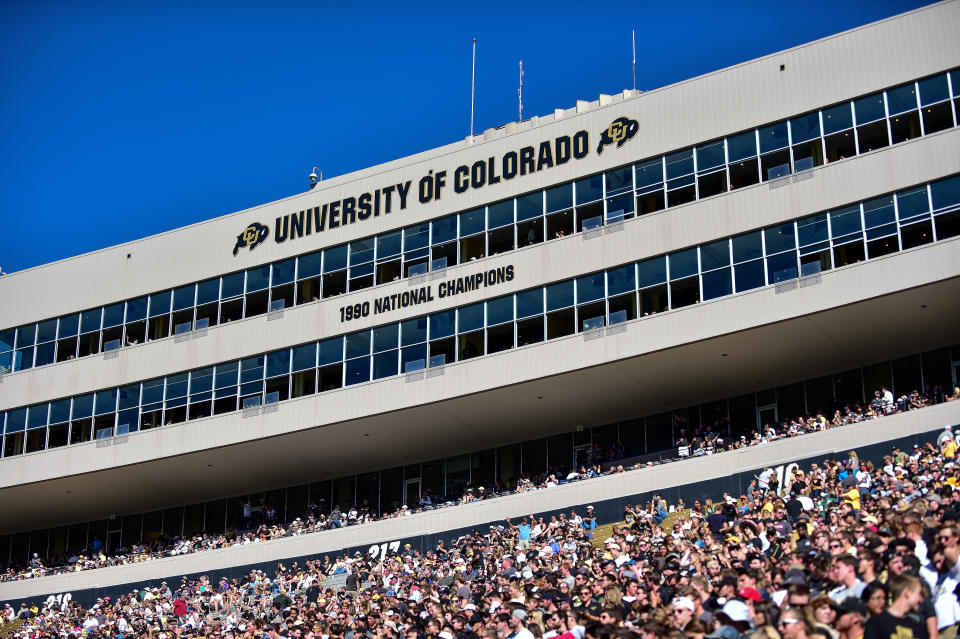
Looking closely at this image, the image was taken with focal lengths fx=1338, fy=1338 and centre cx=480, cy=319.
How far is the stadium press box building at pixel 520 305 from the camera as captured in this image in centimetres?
3250

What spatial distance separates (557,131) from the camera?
37.0m

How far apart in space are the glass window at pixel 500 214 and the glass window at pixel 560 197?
1.17m

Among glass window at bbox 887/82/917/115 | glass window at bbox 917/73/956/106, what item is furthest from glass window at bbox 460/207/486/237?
glass window at bbox 917/73/956/106

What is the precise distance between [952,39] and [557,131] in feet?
34.6

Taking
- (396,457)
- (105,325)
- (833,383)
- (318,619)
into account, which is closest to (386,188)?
(396,457)

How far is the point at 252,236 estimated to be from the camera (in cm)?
4150

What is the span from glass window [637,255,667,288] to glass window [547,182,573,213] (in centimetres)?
301

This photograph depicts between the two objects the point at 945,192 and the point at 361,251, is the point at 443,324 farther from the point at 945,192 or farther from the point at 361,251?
the point at 945,192

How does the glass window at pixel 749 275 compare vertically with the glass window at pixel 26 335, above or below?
below

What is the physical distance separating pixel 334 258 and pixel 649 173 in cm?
1011

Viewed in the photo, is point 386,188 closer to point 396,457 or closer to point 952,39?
point 396,457

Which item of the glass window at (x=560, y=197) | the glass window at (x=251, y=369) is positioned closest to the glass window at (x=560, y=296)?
the glass window at (x=560, y=197)

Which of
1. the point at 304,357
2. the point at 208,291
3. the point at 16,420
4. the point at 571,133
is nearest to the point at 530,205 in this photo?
the point at 571,133

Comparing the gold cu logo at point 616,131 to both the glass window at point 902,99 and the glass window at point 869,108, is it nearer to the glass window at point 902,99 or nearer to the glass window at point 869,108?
the glass window at point 869,108
